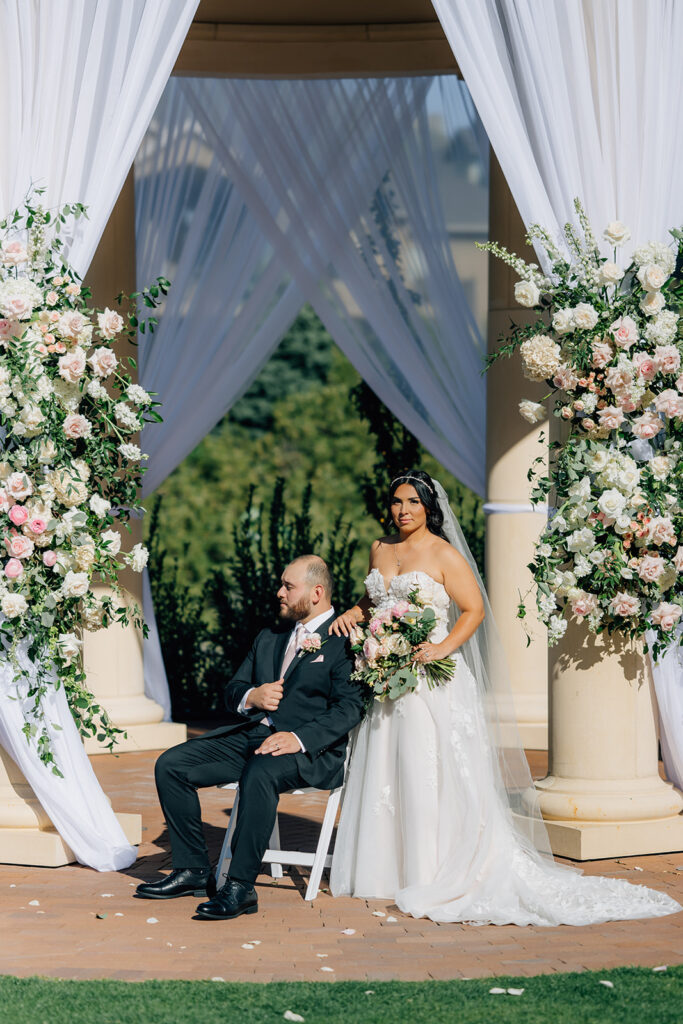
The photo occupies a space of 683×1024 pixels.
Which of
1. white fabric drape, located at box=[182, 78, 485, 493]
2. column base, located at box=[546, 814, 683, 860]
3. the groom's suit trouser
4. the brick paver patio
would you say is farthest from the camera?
white fabric drape, located at box=[182, 78, 485, 493]

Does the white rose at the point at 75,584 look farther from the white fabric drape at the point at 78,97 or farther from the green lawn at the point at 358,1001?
the green lawn at the point at 358,1001

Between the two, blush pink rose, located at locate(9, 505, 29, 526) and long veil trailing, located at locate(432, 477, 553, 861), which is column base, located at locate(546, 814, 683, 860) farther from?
blush pink rose, located at locate(9, 505, 29, 526)

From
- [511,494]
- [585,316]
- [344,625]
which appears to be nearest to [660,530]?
[585,316]

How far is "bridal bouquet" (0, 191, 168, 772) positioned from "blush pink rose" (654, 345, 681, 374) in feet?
6.63

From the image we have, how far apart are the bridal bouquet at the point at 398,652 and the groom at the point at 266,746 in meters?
0.14

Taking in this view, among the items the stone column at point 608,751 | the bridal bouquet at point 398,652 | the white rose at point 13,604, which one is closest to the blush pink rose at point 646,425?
the stone column at point 608,751

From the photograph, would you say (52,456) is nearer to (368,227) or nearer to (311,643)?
(311,643)

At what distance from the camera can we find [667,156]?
6145mm

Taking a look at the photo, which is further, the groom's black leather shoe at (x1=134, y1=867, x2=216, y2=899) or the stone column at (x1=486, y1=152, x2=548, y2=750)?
the stone column at (x1=486, y1=152, x2=548, y2=750)

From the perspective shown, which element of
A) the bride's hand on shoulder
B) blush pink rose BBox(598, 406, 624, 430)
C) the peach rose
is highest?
blush pink rose BBox(598, 406, 624, 430)

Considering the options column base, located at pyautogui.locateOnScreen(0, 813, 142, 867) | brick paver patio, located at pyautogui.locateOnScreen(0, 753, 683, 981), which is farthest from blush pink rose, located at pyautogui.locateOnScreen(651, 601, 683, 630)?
column base, located at pyautogui.locateOnScreen(0, 813, 142, 867)

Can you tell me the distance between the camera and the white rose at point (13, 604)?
5785mm

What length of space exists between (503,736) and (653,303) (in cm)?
184

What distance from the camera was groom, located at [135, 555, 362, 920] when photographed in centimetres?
545
